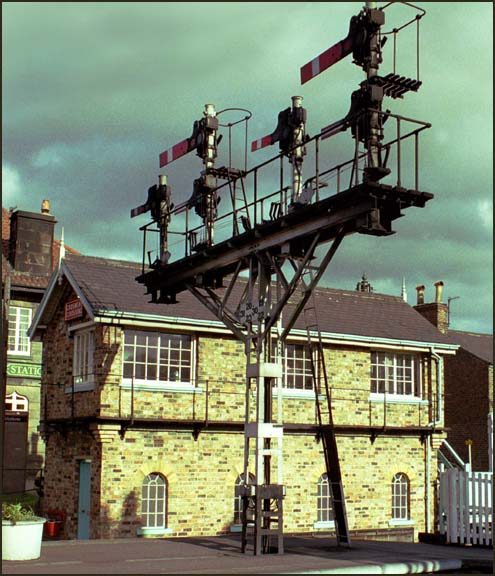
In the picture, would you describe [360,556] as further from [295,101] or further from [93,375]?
[93,375]

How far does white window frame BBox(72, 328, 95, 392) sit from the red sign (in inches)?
17.3

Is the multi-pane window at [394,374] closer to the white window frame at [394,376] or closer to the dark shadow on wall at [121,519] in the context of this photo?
the white window frame at [394,376]

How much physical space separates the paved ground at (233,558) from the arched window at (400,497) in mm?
6779

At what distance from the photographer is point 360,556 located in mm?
15000

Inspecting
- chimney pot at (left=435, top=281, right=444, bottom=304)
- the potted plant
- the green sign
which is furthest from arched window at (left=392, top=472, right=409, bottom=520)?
the green sign

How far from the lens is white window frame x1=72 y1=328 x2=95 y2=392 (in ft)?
72.9

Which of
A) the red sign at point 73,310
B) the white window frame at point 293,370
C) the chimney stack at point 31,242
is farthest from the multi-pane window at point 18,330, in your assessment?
the white window frame at point 293,370

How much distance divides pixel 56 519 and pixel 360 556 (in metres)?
10.7

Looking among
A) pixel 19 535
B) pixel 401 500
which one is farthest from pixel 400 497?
pixel 19 535

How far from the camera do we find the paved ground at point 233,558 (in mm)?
13102

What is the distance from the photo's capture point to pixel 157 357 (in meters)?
22.2

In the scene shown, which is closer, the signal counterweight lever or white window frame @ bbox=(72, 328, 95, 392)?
the signal counterweight lever

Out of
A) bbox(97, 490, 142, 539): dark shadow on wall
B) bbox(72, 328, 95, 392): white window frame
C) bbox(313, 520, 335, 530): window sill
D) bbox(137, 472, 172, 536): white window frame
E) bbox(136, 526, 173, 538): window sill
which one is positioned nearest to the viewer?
bbox(97, 490, 142, 539): dark shadow on wall

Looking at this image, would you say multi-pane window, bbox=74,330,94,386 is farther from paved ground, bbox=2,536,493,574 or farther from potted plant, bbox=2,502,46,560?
potted plant, bbox=2,502,46,560
